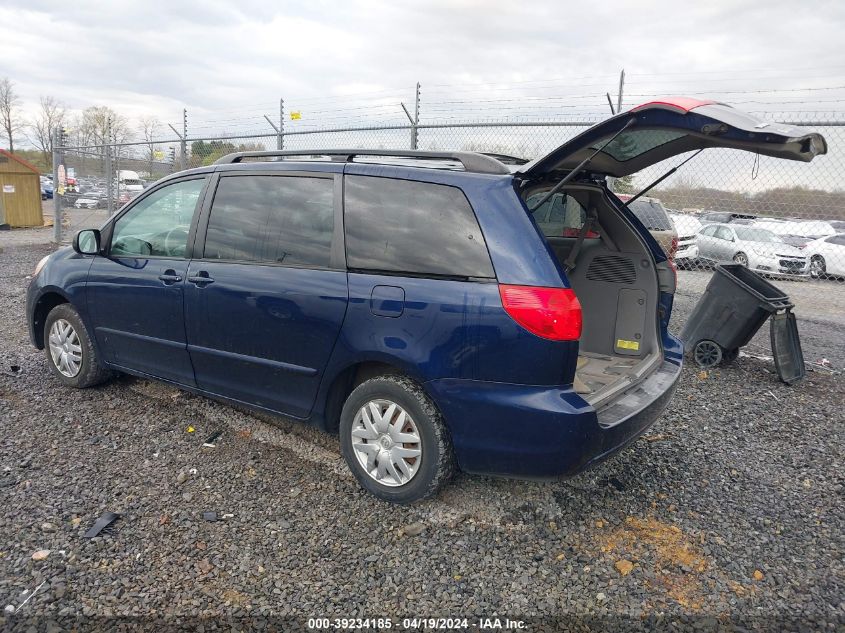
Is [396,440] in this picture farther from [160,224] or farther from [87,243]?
[87,243]

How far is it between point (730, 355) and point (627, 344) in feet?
8.89

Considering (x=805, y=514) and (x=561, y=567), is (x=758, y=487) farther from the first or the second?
(x=561, y=567)

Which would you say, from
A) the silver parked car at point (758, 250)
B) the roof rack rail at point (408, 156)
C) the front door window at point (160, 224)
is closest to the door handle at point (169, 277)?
the front door window at point (160, 224)

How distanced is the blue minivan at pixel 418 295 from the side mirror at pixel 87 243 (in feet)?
0.04

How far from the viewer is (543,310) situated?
263 centimetres

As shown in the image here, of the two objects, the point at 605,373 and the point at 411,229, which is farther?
the point at 605,373

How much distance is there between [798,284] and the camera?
13031 millimetres

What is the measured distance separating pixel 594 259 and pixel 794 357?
276cm

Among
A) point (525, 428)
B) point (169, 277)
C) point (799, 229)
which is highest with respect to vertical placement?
point (799, 229)

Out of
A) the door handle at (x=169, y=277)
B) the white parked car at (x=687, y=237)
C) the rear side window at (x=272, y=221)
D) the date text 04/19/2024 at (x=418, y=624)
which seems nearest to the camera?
the date text 04/19/2024 at (x=418, y=624)

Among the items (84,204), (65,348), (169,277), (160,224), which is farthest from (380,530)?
(84,204)

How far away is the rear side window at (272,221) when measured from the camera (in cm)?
325

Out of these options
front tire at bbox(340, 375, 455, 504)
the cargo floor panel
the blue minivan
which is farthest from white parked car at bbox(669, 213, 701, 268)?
front tire at bbox(340, 375, 455, 504)

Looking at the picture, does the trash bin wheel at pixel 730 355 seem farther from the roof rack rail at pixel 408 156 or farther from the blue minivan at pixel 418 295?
the roof rack rail at pixel 408 156
